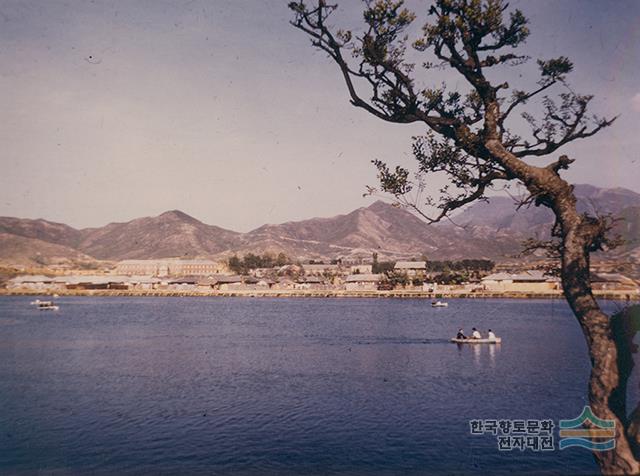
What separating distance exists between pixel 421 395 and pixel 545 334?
137 feet

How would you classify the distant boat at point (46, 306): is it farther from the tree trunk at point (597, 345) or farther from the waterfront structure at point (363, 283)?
the tree trunk at point (597, 345)

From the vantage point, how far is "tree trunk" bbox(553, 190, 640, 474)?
9641 millimetres

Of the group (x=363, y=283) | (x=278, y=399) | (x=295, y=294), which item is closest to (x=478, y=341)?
(x=278, y=399)

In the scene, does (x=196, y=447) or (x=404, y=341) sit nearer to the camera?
(x=196, y=447)

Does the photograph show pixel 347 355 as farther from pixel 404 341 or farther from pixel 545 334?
pixel 545 334

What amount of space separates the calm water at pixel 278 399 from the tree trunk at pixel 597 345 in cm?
1392

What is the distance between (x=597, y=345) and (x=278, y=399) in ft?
88.8

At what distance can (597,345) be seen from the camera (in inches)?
385

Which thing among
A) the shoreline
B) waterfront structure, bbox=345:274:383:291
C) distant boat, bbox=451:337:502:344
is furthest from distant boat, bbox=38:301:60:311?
waterfront structure, bbox=345:274:383:291

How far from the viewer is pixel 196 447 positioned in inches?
989

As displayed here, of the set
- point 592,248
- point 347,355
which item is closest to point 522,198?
point 592,248

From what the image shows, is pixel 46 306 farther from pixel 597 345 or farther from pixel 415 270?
pixel 415 270

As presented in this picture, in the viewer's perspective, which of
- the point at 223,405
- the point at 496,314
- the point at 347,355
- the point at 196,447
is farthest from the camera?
the point at 496,314

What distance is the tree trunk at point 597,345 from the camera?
9641 mm
